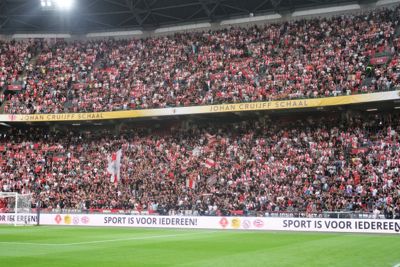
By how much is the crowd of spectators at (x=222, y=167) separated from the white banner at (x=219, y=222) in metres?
1.03

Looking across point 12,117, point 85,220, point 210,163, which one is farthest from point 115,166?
point 12,117

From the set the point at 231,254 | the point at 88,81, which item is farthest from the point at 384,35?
the point at 231,254

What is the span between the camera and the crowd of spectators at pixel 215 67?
43531 millimetres

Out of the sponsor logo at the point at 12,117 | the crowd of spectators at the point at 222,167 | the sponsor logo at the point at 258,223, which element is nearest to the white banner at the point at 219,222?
the sponsor logo at the point at 258,223

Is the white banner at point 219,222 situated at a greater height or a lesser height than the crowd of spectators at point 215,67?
lesser

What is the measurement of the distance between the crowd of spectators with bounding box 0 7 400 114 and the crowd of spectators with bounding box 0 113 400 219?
128 inches

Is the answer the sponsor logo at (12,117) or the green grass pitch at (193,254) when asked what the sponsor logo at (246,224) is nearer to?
the green grass pitch at (193,254)

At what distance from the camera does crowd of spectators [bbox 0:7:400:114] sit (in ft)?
143

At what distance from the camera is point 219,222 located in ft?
120

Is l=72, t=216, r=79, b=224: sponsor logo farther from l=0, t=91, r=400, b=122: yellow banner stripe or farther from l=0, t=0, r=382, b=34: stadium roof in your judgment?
l=0, t=0, r=382, b=34: stadium roof

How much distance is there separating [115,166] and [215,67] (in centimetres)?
1316

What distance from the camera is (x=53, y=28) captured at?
202ft

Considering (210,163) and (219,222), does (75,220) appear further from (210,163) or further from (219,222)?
(210,163)

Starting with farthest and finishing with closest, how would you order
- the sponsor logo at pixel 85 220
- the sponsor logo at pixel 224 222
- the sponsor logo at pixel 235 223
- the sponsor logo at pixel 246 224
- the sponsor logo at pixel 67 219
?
the sponsor logo at pixel 67 219
the sponsor logo at pixel 85 220
the sponsor logo at pixel 224 222
the sponsor logo at pixel 235 223
the sponsor logo at pixel 246 224
